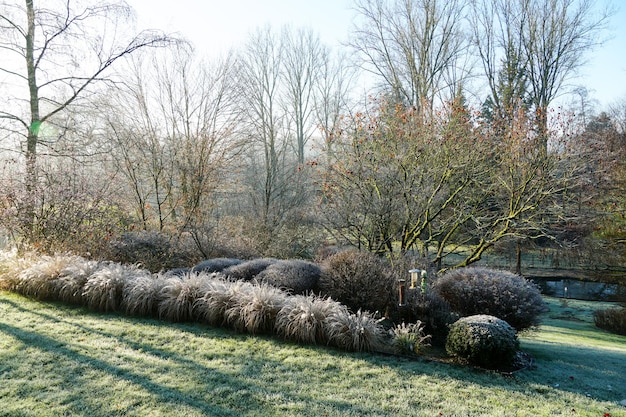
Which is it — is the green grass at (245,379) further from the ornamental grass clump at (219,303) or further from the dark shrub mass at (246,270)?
the dark shrub mass at (246,270)

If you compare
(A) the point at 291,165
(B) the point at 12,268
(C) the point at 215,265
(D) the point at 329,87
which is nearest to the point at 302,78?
(D) the point at 329,87

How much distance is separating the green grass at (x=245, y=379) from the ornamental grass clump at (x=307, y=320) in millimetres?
140

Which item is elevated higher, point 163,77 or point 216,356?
point 163,77

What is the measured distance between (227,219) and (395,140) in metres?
6.39

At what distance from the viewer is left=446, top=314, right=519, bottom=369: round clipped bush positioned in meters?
4.54

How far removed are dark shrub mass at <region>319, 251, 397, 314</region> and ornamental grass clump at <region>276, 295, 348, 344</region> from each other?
3.22 ft

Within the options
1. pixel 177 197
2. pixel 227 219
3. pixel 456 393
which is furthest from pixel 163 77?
pixel 456 393

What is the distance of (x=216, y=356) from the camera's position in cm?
466

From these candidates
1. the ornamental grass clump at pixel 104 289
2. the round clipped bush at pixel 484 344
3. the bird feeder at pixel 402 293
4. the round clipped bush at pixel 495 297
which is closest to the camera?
the round clipped bush at pixel 484 344

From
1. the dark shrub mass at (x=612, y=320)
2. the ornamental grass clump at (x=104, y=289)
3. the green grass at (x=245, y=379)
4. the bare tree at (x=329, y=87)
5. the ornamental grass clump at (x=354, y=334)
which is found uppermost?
the bare tree at (x=329, y=87)

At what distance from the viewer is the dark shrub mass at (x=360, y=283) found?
247 inches

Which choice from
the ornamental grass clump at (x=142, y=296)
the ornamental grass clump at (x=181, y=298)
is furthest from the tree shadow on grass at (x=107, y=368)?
the ornamental grass clump at (x=181, y=298)

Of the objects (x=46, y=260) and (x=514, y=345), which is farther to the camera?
(x=46, y=260)

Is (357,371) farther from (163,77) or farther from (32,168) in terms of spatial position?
(163,77)
